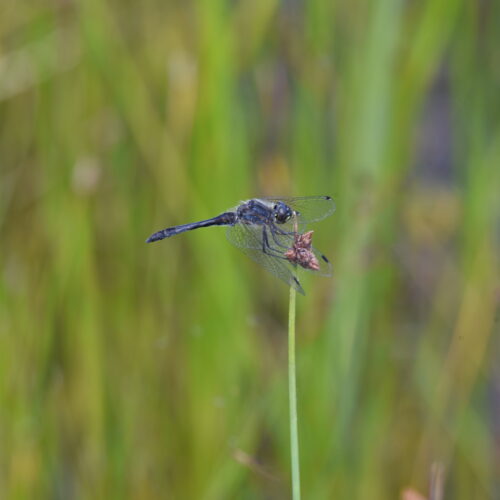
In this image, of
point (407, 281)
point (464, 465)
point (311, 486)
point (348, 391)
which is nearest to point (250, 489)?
point (311, 486)

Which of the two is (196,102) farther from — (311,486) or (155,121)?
(311,486)

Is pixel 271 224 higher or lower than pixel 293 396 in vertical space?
higher

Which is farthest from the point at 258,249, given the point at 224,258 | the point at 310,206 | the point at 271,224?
the point at 224,258

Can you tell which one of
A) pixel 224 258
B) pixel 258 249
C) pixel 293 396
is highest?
pixel 224 258

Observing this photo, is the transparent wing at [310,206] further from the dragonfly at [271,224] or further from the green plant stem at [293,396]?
the green plant stem at [293,396]

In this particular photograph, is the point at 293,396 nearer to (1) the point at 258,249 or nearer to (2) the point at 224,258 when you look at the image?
(1) the point at 258,249

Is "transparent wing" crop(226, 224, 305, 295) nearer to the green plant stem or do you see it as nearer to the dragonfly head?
the dragonfly head
